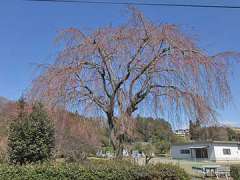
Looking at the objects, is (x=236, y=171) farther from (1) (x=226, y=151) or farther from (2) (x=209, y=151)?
(1) (x=226, y=151)

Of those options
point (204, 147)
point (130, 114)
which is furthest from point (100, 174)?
point (204, 147)

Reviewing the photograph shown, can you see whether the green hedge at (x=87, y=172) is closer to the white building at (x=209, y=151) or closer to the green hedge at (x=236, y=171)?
the green hedge at (x=236, y=171)

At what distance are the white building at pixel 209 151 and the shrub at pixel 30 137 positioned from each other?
107 feet

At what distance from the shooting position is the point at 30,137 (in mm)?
10688

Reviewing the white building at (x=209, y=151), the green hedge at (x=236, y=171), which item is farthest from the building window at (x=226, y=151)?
the green hedge at (x=236, y=171)

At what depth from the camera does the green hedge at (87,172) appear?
766 centimetres

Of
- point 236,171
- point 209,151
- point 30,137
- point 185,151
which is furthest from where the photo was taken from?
point 185,151

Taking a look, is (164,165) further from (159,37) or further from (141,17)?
(141,17)

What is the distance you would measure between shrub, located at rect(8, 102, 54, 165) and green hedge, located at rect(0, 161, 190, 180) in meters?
2.65

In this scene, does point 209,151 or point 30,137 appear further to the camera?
point 209,151

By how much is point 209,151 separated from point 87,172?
117ft

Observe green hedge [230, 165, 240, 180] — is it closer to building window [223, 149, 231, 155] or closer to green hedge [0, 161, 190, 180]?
green hedge [0, 161, 190, 180]

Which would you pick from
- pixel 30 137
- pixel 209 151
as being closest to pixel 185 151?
pixel 209 151

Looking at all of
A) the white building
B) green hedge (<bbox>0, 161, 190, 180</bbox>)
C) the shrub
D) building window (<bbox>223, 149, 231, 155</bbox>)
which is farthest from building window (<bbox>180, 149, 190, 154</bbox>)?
green hedge (<bbox>0, 161, 190, 180</bbox>)
